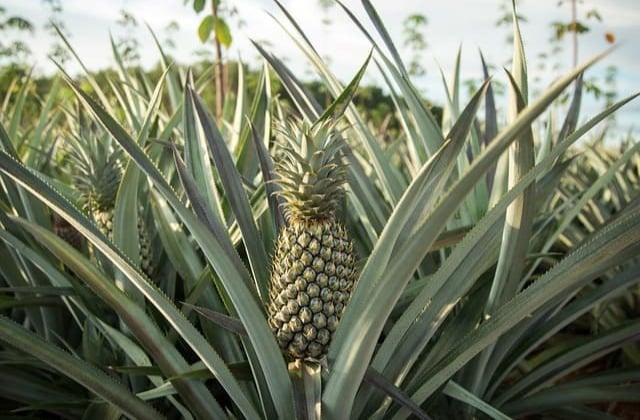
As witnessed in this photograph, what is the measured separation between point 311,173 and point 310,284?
198 millimetres

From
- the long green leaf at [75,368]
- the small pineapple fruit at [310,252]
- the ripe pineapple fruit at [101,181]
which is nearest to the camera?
the long green leaf at [75,368]

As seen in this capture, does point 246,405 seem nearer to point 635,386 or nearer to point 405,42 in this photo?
point 635,386

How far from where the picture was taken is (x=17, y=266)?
5.73 ft

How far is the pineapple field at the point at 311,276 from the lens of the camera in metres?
0.96

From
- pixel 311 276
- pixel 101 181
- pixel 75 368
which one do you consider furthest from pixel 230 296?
pixel 101 181

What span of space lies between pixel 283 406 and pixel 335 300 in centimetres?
21

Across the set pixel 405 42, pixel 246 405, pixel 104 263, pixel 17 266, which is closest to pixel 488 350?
pixel 246 405

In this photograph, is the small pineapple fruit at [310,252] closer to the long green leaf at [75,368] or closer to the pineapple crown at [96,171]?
the long green leaf at [75,368]

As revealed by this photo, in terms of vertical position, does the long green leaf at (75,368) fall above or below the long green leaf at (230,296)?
below

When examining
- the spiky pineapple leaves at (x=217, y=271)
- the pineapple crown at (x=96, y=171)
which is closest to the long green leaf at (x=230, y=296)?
the spiky pineapple leaves at (x=217, y=271)

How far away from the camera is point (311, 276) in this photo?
42.0 inches

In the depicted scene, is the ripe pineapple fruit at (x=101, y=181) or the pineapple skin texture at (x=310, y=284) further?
the ripe pineapple fruit at (x=101, y=181)

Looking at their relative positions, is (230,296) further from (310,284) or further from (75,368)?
(75,368)

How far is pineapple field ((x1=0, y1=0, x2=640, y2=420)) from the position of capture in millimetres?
965
